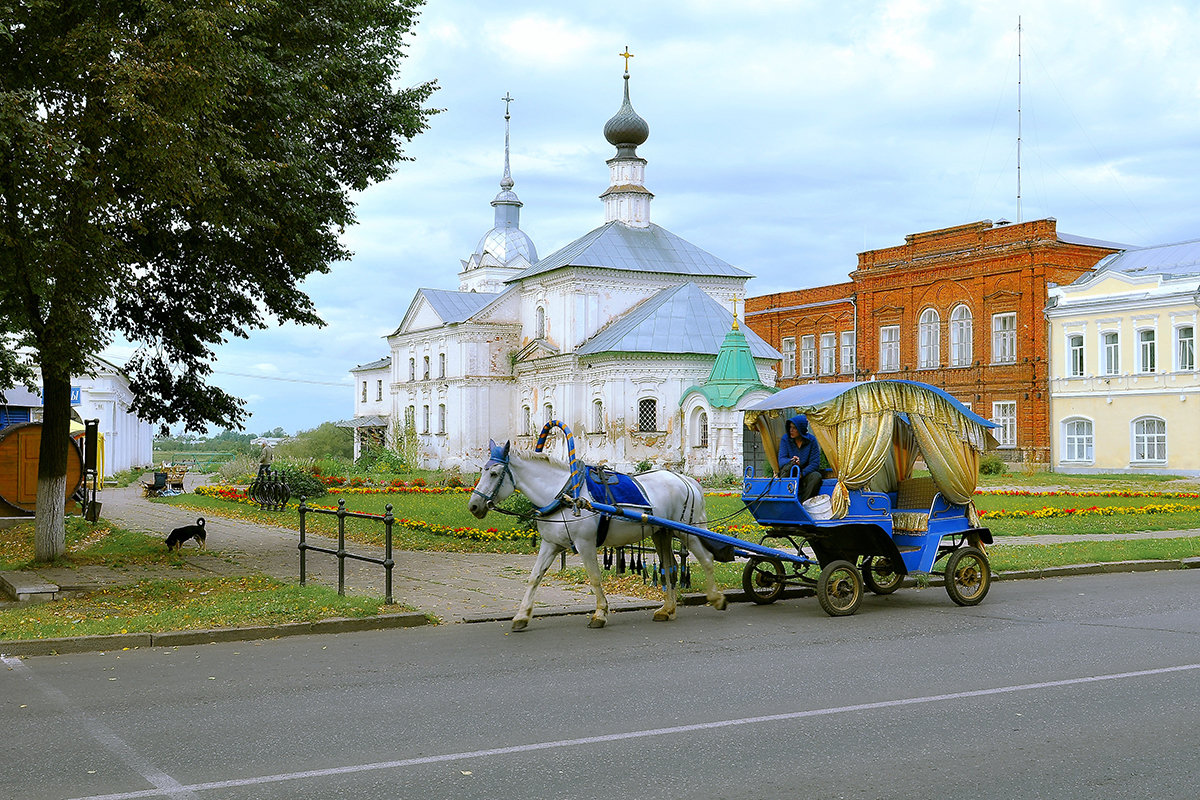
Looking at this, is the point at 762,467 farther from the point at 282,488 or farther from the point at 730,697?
the point at 282,488

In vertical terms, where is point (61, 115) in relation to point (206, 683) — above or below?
above

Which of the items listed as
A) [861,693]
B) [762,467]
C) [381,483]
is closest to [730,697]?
[861,693]

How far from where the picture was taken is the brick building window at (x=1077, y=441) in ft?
158

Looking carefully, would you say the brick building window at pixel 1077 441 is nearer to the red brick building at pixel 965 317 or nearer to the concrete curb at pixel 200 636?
the red brick building at pixel 965 317

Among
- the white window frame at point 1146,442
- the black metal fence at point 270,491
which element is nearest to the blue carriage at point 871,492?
the black metal fence at point 270,491

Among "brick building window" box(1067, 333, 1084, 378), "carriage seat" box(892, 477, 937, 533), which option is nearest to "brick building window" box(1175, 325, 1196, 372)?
"brick building window" box(1067, 333, 1084, 378)

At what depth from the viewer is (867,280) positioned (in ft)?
193

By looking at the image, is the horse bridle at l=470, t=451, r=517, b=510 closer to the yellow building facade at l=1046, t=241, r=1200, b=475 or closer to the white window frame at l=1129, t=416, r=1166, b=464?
the yellow building facade at l=1046, t=241, r=1200, b=475

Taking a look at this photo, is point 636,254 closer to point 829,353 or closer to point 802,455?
point 829,353

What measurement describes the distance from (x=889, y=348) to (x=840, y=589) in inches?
1889

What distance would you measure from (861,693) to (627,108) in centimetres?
5271

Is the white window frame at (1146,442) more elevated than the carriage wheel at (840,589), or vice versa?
the white window frame at (1146,442)

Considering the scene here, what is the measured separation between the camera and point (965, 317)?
5381 cm

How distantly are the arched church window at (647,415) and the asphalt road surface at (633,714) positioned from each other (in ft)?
126
